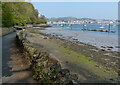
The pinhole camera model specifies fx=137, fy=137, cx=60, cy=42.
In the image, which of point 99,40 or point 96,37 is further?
point 96,37

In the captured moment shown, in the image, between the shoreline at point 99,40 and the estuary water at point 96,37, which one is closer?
the shoreline at point 99,40

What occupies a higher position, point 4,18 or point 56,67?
point 4,18

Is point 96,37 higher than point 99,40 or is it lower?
higher

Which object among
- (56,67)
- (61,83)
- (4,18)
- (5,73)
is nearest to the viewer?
(61,83)

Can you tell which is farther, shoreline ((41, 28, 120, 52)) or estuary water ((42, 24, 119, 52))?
estuary water ((42, 24, 119, 52))

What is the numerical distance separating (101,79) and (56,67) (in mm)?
2012

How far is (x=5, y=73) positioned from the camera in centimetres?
704

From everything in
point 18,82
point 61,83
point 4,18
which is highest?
point 4,18

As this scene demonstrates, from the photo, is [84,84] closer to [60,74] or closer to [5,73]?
[60,74]

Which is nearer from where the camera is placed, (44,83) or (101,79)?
(44,83)

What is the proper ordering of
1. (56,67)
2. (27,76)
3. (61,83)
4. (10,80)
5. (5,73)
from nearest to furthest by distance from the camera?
(61,83)
(56,67)
(10,80)
(27,76)
(5,73)

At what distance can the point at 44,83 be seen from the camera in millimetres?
5355

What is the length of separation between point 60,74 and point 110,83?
2086 mm

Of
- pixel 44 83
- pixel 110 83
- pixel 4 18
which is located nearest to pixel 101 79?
pixel 110 83
